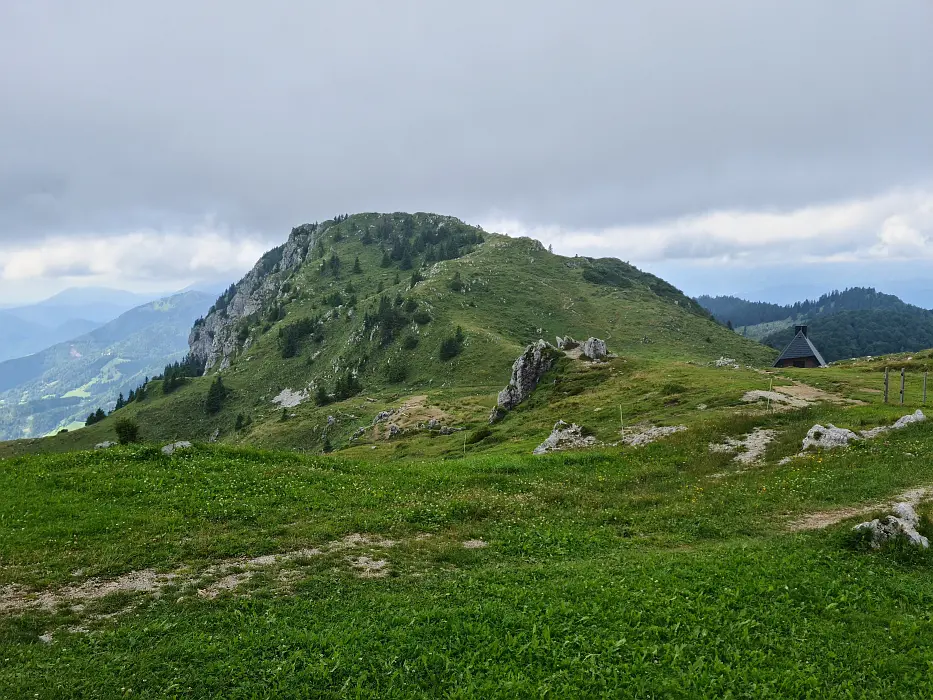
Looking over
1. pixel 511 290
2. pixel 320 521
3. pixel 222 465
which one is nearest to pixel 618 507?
pixel 320 521

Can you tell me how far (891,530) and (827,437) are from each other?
47.4ft

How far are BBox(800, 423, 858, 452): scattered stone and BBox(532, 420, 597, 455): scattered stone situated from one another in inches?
539

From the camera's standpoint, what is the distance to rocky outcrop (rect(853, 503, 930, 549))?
17.3 metres

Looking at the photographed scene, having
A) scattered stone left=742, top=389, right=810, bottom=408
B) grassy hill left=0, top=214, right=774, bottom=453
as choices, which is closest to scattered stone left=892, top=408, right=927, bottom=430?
scattered stone left=742, top=389, right=810, bottom=408

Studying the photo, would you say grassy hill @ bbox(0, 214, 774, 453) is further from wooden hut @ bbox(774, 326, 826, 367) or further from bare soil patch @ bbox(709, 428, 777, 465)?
bare soil patch @ bbox(709, 428, 777, 465)

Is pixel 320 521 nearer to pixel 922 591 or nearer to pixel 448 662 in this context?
pixel 448 662

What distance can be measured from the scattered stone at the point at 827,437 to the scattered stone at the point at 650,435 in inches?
301

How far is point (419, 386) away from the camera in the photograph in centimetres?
12275

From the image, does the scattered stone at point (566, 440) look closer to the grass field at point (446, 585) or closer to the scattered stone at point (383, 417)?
the grass field at point (446, 585)

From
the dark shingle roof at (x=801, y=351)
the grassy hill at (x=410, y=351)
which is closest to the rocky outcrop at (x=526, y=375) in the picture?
the grassy hill at (x=410, y=351)

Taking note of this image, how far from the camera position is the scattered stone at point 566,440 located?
39.8 meters

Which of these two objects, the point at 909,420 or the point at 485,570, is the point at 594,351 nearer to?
the point at 909,420

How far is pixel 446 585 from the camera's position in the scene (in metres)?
15.9

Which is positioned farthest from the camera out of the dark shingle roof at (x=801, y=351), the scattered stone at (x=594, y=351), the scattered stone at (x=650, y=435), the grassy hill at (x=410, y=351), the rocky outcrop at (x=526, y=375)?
the grassy hill at (x=410, y=351)
